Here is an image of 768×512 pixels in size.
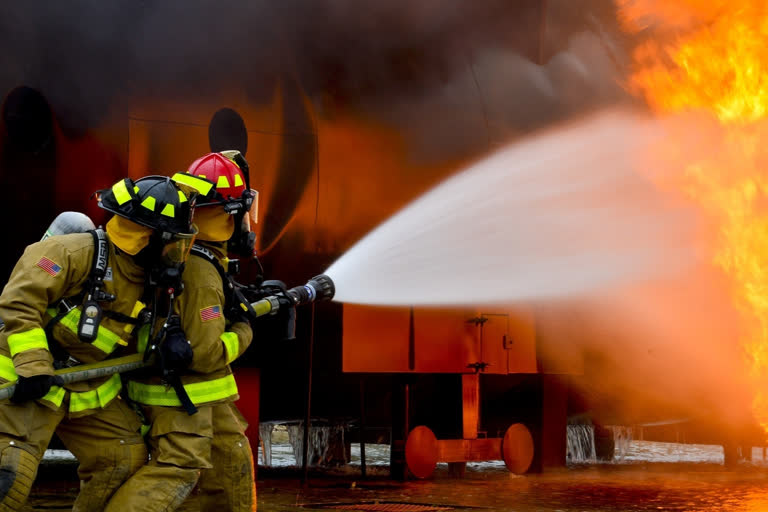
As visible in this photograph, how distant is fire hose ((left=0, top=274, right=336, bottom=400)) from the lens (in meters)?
4.12

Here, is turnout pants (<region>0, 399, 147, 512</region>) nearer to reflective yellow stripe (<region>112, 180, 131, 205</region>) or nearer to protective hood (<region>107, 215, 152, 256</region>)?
protective hood (<region>107, 215, 152, 256</region>)

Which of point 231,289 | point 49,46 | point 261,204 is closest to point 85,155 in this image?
point 49,46

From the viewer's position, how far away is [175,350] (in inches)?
168

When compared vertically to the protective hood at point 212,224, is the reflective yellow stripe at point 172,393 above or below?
below

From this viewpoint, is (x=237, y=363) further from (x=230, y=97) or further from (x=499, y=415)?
(x=499, y=415)

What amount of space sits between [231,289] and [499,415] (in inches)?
232

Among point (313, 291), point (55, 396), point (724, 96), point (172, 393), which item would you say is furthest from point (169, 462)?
point (724, 96)

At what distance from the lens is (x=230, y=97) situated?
24.4ft

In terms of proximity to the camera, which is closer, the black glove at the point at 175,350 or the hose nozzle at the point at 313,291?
the black glove at the point at 175,350

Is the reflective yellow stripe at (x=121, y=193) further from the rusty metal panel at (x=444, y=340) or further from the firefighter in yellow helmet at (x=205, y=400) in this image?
the rusty metal panel at (x=444, y=340)

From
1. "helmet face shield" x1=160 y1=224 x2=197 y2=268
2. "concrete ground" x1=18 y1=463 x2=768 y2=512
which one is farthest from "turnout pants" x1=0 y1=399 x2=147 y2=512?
"concrete ground" x1=18 y1=463 x2=768 y2=512

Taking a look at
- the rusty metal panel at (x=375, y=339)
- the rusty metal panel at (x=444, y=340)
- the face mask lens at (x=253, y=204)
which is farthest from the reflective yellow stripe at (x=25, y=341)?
the rusty metal panel at (x=444, y=340)

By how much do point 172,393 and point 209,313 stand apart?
362mm

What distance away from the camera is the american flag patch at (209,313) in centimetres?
449
